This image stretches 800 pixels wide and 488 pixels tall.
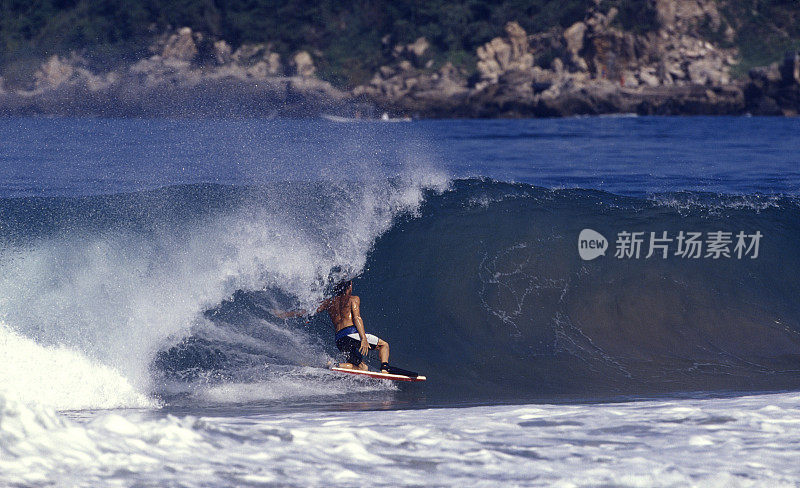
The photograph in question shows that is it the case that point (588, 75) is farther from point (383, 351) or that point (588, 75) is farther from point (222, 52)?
point (383, 351)

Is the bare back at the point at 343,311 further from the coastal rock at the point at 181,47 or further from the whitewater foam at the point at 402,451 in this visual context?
the coastal rock at the point at 181,47

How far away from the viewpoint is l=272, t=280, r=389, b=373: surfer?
8039 mm

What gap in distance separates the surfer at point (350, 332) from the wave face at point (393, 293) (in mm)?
296

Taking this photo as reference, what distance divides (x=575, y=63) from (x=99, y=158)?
53.5 meters

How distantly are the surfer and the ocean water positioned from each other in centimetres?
28

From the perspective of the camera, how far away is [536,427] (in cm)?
610

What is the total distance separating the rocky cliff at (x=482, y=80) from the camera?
5947 centimetres

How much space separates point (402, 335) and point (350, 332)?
5.11 feet

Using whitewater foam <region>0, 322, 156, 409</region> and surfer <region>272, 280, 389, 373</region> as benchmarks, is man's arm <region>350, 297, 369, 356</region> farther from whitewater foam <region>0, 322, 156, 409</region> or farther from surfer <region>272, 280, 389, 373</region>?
whitewater foam <region>0, 322, 156, 409</region>

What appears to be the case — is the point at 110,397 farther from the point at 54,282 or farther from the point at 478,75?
the point at 478,75

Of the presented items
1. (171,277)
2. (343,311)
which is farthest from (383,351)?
(171,277)

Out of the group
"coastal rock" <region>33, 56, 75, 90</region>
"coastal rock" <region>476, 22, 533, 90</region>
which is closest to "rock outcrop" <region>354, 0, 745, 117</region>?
"coastal rock" <region>476, 22, 533, 90</region>

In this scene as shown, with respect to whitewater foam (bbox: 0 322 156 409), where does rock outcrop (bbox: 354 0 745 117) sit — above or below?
above

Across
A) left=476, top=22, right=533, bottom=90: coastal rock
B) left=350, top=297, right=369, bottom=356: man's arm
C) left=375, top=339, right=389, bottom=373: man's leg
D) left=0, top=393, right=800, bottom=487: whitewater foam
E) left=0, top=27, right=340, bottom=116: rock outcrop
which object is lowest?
left=0, top=393, right=800, bottom=487: whitewater foam
